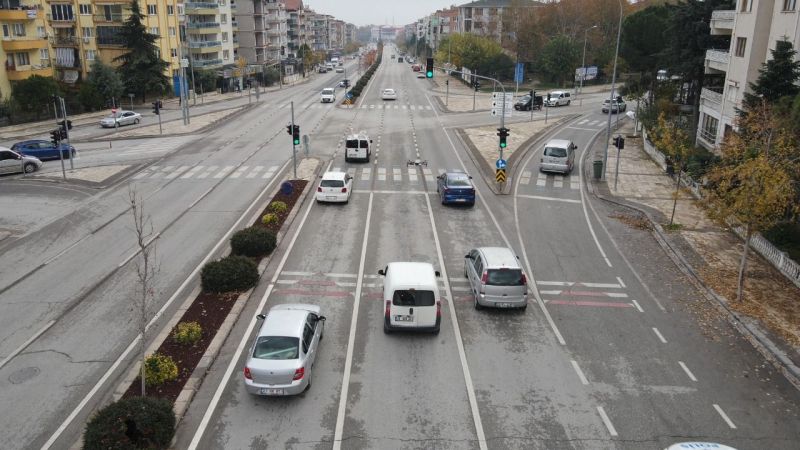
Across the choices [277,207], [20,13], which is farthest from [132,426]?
[20,13]

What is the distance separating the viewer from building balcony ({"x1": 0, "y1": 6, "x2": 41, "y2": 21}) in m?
56.8

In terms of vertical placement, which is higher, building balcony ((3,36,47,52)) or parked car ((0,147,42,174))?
building balcony ((3,36,47,52))

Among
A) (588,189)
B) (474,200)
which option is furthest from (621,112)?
(474,200)

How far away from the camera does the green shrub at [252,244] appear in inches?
889

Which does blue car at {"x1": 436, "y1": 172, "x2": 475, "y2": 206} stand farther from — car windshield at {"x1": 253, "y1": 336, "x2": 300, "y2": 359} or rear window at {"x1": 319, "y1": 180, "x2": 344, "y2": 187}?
car windshield at {"x1": 253, "y1": 336, "x2": 300, "y2": 359}

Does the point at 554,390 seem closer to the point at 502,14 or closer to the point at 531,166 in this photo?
the point at 531,166

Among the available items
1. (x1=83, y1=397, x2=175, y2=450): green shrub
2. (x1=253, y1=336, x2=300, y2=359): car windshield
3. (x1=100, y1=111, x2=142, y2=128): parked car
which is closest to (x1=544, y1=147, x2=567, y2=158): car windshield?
(x1=253, y1=336, x2=300, y2=359): car windshield

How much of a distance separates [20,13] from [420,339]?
2298 inches

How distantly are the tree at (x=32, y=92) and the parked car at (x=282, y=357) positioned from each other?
178 feet

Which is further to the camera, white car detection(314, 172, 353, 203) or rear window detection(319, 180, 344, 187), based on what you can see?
rear window detection(319, 180, 344, 187)

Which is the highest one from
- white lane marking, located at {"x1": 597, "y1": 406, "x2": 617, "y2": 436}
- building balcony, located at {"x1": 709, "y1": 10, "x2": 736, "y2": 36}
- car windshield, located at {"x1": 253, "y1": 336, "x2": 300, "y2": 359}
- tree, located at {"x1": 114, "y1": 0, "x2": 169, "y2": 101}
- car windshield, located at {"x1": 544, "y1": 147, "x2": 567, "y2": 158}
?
building balcony, located at {"x1": 709, "y1": 10, "x2": 736, "y2": 36}

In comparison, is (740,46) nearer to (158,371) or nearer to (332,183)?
(332,183)

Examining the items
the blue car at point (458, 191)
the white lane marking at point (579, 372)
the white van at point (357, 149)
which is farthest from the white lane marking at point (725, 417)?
the white van at point (357, 149)

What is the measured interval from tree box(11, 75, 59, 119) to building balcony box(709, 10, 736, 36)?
2203 inches
